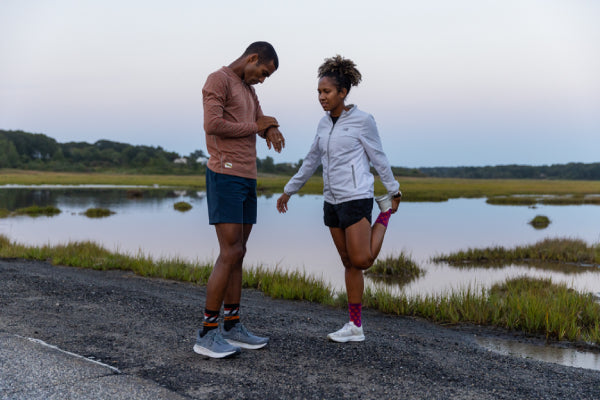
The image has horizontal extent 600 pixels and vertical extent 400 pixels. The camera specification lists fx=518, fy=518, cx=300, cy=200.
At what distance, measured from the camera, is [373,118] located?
4.75 meters

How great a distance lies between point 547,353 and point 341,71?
378cm

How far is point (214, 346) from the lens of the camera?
413cm

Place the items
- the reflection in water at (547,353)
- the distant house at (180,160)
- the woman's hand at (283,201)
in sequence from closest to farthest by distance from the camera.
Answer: the woman's hand at (283,201) → the reflection in water at (547,353) → the distant house at (180,160)

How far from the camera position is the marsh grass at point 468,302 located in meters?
6.36

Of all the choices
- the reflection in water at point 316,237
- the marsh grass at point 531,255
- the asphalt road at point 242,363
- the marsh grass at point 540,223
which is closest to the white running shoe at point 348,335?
the asphalt road at point 242,363

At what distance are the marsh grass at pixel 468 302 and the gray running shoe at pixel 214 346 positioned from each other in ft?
12.3

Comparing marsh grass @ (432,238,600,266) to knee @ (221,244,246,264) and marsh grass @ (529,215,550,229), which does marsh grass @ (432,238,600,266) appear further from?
knee @ (221,244,246,264)

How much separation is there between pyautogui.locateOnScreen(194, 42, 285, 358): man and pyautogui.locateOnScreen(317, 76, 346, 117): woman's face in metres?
0.55

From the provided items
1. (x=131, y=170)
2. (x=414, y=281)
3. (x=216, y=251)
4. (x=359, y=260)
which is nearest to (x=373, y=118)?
(x=359, y=260)

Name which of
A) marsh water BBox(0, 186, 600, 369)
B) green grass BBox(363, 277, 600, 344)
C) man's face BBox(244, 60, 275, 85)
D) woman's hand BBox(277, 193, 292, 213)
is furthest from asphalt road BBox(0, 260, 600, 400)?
marsh water BBox(0, 186, 600, 369)

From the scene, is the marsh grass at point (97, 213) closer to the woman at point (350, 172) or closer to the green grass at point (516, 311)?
the green grass at point (516, 311)

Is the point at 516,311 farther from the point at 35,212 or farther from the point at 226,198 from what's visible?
the point at 35,212

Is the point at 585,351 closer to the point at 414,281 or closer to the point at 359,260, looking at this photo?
the point at 359,260

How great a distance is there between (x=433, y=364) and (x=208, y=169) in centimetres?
245
